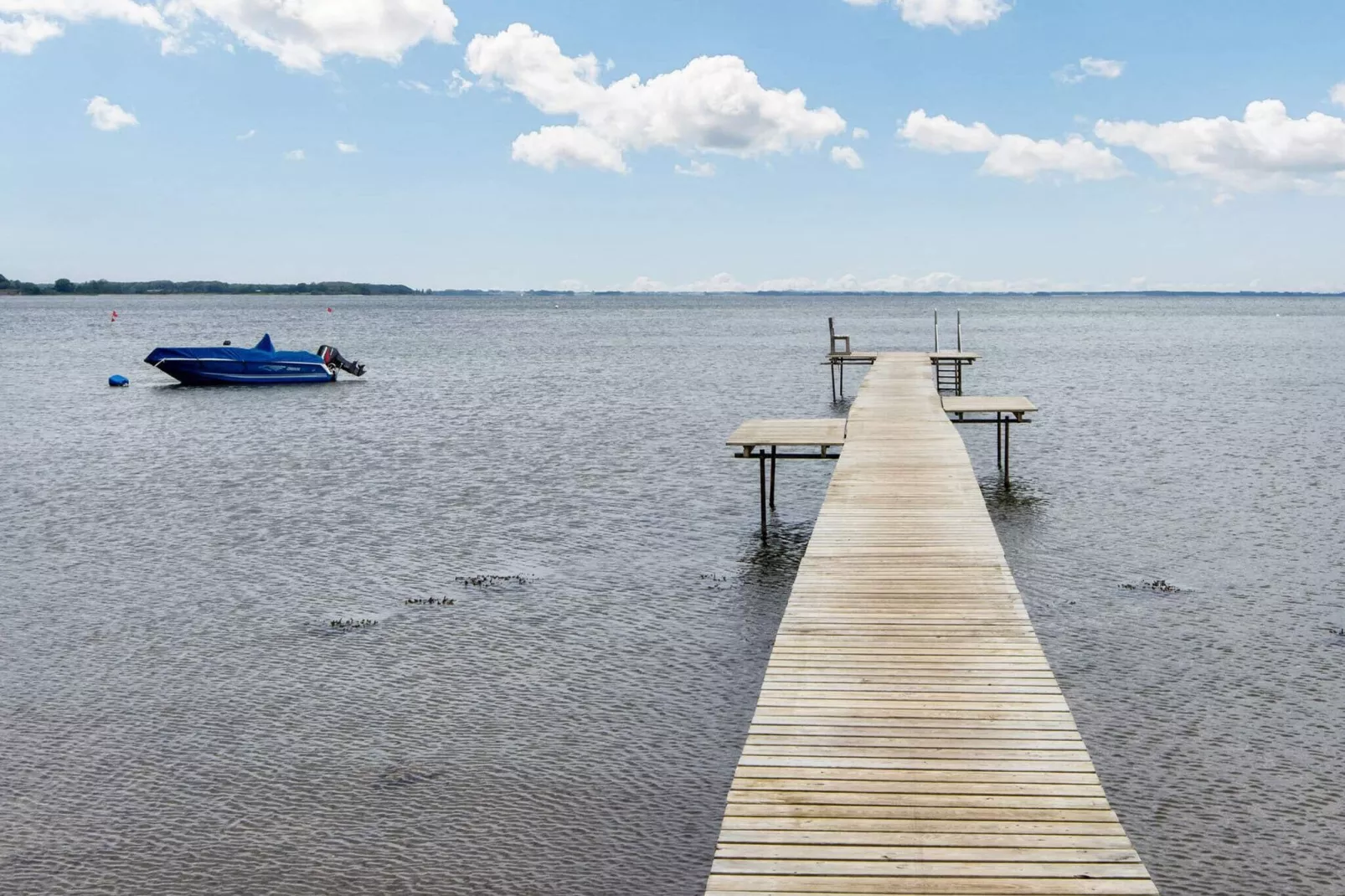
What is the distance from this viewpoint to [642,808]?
9.94 metres

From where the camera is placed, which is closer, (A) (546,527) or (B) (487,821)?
(B) (487,821)

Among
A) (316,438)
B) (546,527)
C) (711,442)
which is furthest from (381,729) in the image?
(316,438)

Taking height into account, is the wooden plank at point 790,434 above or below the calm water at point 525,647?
above

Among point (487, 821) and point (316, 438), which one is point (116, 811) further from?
point (316, 438)

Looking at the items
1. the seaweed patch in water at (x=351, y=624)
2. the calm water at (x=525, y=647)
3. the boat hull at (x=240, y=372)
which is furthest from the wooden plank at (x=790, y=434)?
the boat hull at (x=240, y=372)

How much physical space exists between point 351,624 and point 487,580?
2.54 meters

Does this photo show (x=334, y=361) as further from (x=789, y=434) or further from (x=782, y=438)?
(x=782, y=438)

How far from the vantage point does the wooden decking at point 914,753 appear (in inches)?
244

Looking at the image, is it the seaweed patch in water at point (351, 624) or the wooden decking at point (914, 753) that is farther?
the seaweed patch in water at point (351, 624)

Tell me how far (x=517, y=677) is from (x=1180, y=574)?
997cm

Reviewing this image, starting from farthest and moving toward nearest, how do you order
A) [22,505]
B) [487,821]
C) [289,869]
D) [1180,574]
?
[22,505] → [1180,574] → [487,821] → [289,869]

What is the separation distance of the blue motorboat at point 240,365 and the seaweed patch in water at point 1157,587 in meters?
42.2

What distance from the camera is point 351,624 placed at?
1501 centimetres

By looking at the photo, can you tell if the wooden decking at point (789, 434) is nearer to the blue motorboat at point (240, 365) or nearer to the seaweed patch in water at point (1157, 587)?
the seaweed patch in water at point (1157, 587)
